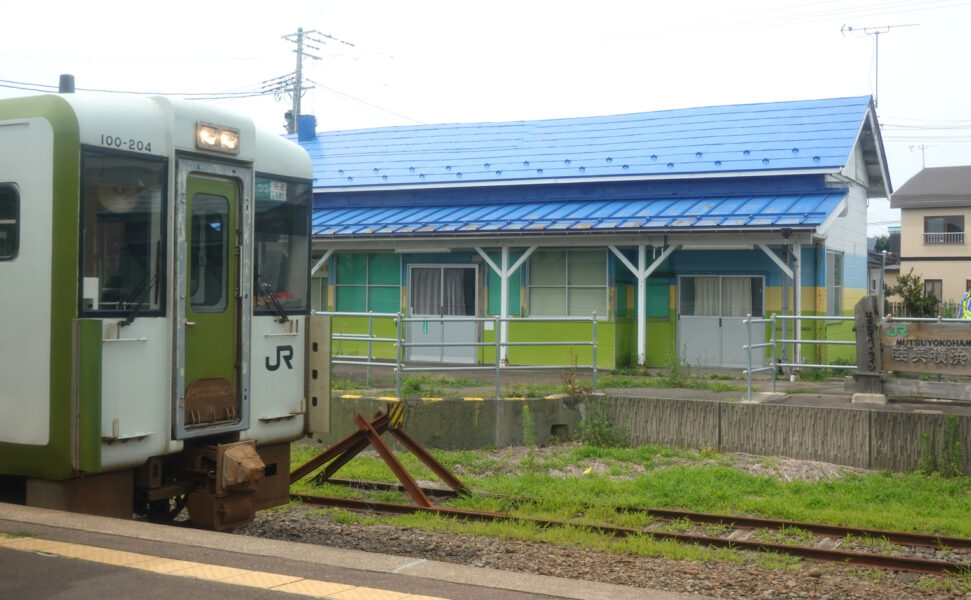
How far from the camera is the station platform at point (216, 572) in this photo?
5066 millimetres

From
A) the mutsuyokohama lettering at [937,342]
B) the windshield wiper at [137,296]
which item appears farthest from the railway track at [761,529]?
the mutsuyokohama lettering at [937,342]

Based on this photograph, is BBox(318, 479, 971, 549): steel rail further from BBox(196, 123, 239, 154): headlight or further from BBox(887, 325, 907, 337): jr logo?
BBox(196, 123, 239, 154): headlight

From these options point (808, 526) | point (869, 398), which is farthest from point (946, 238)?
point (808, 526)

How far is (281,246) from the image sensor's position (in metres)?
7.73

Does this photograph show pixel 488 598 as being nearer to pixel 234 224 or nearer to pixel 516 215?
pixel 234 224

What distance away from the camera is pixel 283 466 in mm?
7867

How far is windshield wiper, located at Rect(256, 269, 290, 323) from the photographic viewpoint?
7.53 m

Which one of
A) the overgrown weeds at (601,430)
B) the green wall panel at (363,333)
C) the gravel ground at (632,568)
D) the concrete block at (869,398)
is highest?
→ the green wall panel at (363,333)

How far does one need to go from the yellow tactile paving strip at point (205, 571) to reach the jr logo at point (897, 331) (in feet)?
30.2

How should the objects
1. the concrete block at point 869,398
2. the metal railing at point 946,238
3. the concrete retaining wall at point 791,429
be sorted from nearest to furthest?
the concrete retaining wall at point 791,429 → the concrete block at point 869,398 → the metal railing at point 946,238

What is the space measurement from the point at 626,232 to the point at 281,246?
461 inches

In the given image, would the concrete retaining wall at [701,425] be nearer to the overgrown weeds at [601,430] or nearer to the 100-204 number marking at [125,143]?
the overgrown weeds at [601,430]

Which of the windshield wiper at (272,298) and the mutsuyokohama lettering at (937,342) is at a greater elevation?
the windshield wiper at (272,298)

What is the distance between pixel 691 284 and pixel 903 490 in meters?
9.48
